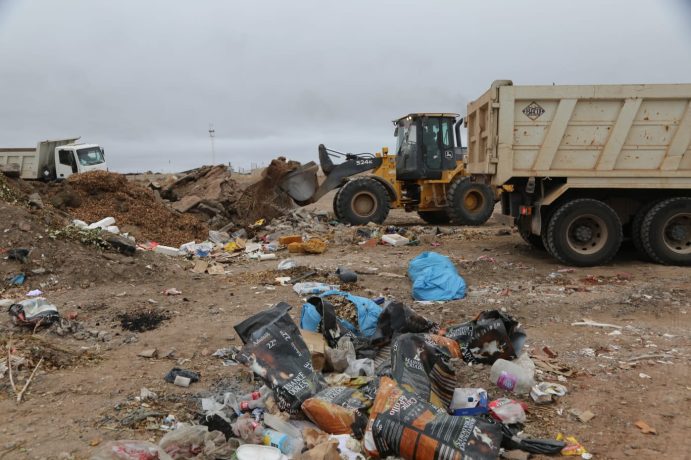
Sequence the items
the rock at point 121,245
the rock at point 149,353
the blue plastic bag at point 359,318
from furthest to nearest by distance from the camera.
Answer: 1. the rock at point 121,245
2. the rock at point 149,353
3. the blue plastic bag at point 359,318

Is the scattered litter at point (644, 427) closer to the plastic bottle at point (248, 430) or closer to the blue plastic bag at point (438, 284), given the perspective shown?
the plastic bottle at point (248, 430)

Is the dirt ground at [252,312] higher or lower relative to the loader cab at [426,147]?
lower

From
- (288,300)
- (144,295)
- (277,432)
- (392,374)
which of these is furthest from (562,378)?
(144,295)

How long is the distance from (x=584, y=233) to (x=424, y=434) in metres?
5.83

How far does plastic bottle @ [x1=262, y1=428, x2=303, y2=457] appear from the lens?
2867 mm

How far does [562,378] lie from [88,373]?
3361 mm

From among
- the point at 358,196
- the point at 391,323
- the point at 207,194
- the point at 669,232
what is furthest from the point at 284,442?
the point at 207,194

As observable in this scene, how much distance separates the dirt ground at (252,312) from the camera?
3.21m

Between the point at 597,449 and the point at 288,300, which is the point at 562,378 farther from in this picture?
the point at 288,300

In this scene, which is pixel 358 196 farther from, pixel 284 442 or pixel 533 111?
pixel 284 442

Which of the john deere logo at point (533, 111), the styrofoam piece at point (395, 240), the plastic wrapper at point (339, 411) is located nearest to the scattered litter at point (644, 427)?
the plastic wrapper at point (339, 411)

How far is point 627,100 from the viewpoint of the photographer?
23.8 ft

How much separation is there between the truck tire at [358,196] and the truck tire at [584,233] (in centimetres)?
512

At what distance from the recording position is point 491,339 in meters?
4.01
